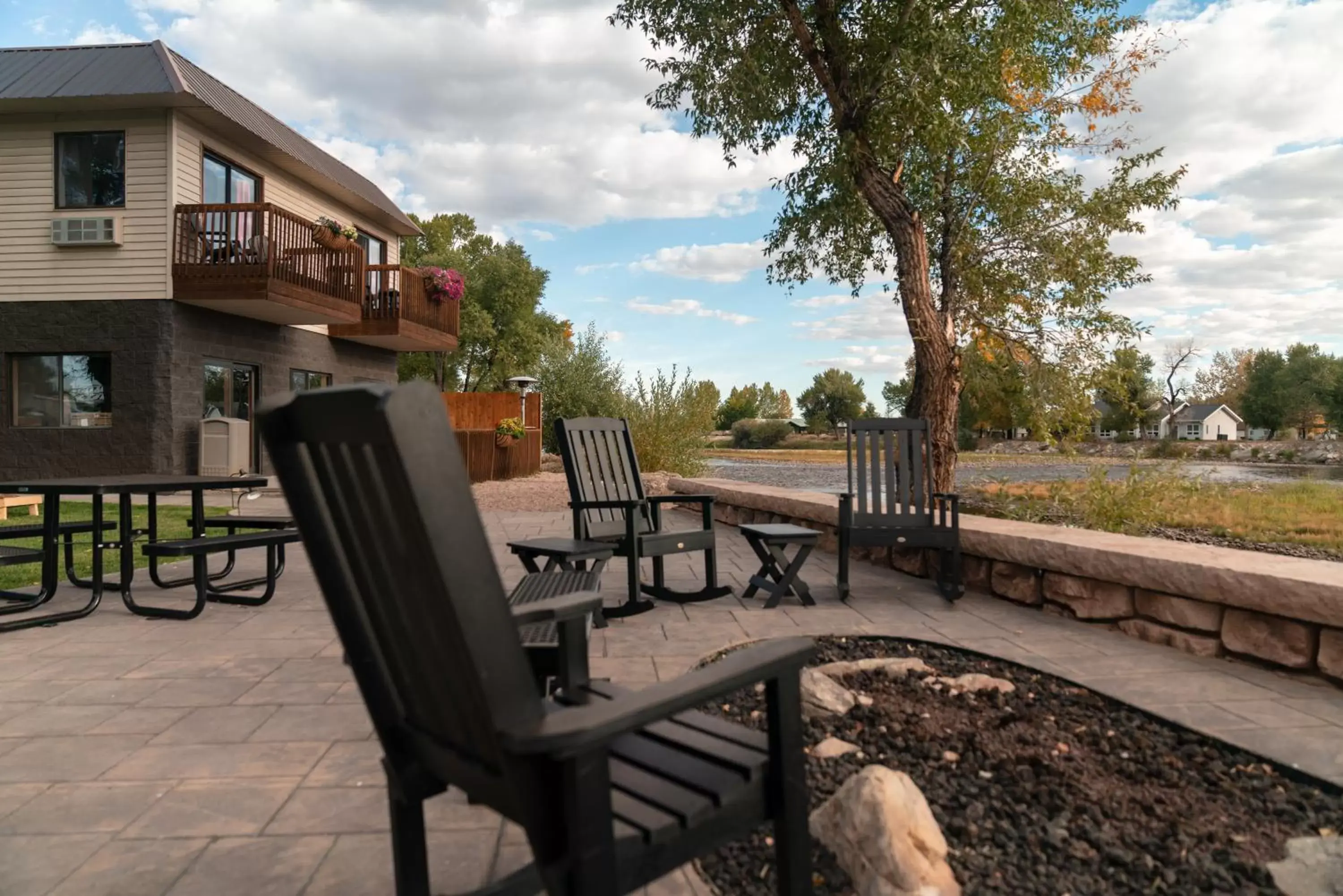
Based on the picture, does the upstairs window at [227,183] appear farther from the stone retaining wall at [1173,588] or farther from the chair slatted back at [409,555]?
the chair slatted back at [409,555]

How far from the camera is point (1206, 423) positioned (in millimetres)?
66625

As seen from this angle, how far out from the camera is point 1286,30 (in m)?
6.29

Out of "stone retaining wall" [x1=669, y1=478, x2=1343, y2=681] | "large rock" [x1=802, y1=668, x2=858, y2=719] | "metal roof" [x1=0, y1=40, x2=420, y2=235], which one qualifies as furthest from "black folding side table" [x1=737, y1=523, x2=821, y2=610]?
"metal roof" [x1=0, y1=40, x2=420, y2=235]

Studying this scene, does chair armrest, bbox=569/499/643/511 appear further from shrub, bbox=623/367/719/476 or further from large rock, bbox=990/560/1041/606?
shrub, bbox=623/367/719/476

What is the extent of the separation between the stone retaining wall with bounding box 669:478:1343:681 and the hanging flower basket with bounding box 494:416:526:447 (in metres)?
10.1

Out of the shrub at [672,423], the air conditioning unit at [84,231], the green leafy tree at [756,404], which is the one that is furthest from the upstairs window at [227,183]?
the green leafy tree at [756,404]

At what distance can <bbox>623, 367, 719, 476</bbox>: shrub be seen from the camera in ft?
43.8

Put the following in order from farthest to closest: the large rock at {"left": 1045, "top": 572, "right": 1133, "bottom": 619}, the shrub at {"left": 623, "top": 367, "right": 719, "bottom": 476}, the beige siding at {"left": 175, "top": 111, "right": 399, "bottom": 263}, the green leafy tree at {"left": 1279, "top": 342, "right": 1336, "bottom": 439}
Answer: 1. the green leafy tree at {"left": 1279, "top": 342, "right": 1336, "bottom": 439}
2. the shrub at {"left": 623, "top": 367, "right": 719, "bottom": 476}
3. the beige siding at {"left": 175, "top": 111, "right": 399, "bottom": 263}
4. the large rock at {"left": 1045, "top": 572, "right": 1133, "bottom": 619}

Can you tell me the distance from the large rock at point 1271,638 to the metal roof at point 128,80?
12.9m

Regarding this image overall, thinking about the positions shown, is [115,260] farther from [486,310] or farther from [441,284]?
[486,310]

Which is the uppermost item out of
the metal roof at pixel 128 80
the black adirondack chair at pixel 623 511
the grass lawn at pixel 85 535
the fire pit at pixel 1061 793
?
the metal roof at pixel 128 80

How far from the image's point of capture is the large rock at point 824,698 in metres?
2.64

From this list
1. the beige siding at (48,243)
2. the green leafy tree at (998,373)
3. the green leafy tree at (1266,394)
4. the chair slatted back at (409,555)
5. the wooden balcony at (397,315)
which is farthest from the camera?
the green leafy tree at (1266,394)

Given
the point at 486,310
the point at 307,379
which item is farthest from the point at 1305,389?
the point at 307,379
